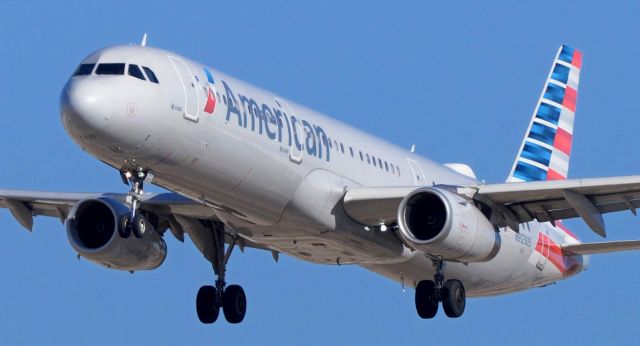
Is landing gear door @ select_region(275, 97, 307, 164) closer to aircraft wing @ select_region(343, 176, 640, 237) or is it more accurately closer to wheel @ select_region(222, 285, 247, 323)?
aircraft wing @ select_region(343, 176, 640, 237)

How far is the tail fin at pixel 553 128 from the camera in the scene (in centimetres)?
5206

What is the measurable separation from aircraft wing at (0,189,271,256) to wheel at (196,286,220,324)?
129 centimetres

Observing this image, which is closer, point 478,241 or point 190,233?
point 478,241

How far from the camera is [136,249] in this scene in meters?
41.7

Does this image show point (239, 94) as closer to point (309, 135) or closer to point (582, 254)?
point (309, 135)

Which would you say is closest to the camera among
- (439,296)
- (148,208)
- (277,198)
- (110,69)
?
(110,69)

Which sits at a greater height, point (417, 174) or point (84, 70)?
point (417, 174)

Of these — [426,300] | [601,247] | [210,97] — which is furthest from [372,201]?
[601,247]

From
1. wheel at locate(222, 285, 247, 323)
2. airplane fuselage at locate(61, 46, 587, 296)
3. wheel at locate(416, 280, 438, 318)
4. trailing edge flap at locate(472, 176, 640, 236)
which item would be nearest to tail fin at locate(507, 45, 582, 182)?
airplane fuselage at locate(61, 46, 587, 296)

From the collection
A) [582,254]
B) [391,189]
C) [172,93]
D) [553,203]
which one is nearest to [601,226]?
[553,203]

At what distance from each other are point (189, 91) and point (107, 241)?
806 cm

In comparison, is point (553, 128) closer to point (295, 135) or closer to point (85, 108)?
point (295, 135)

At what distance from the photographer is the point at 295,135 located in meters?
37.9

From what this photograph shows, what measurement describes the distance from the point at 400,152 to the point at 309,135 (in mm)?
5550
